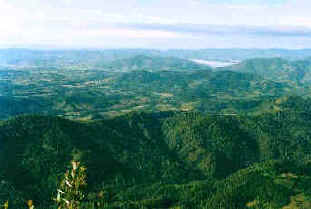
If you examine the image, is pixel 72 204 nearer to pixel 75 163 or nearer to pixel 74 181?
pixel 74 181

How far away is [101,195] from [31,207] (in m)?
5.17

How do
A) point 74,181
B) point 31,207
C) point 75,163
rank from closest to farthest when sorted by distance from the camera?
point 31,207, point 75,163, point 74,181

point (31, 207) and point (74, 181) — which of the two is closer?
point (31, 207)

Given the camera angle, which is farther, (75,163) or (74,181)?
(74,181)

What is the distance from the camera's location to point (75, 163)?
26406 mm

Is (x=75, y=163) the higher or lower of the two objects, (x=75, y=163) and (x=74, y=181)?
the higher

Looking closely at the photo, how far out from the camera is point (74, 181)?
2814cm

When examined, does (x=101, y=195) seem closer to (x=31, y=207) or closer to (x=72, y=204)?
(x=72, y=204)

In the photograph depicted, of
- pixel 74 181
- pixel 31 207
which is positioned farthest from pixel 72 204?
pixel 31 207

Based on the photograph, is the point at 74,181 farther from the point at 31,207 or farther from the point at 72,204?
the point at 31,207

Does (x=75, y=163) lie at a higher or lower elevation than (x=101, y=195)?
higher

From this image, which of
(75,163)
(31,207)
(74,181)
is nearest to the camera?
(31,207)

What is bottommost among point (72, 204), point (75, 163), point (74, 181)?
point (72, 204)

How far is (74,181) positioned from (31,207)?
4244 mm
